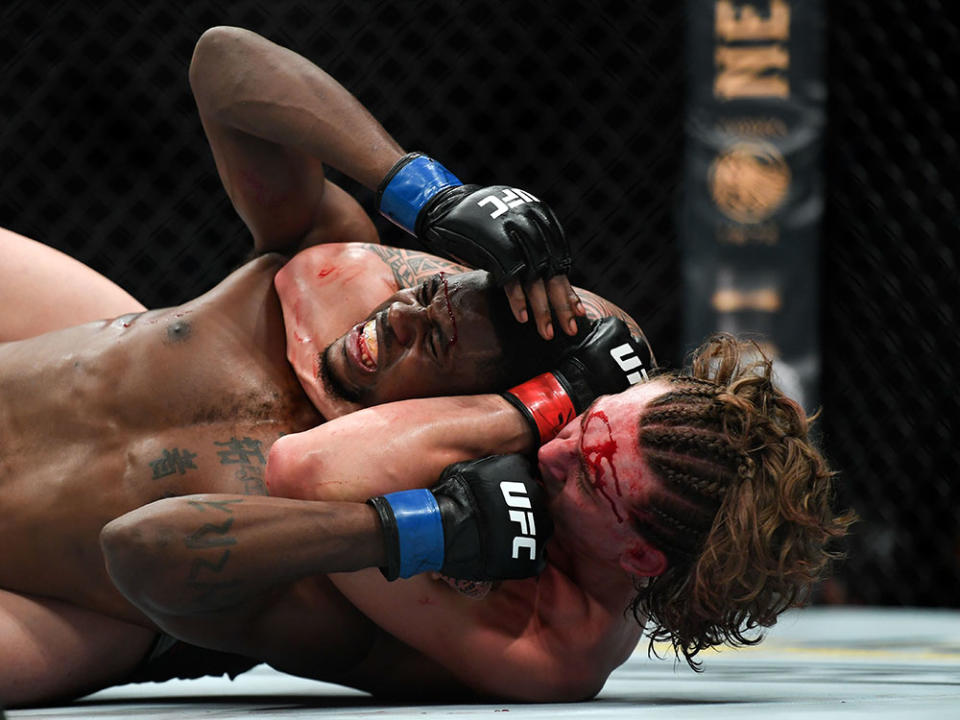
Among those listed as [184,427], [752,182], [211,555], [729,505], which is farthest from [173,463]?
[752,182]

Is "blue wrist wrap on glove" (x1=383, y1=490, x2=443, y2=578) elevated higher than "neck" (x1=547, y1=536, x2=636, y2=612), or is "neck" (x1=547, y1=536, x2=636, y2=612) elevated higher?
"blue wrist wrap on glove" (x1=383, y1=490, x2=443, y2=578)

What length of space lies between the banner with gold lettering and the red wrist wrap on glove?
5.50 ft

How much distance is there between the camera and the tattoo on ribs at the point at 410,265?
1.43 m

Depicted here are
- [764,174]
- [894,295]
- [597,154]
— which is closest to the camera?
[764,174]

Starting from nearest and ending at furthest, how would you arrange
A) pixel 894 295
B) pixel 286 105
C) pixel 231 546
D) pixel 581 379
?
pixel 231 546 → pixel 581 379 → pixel 286 105 → pixel 894 295

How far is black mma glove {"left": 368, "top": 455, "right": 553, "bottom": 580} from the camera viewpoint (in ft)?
3.53

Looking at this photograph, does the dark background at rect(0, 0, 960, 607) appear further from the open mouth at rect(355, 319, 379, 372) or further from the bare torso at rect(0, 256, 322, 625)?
the open mouth at rect(355, 319, 379, 372)

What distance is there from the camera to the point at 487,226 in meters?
1.20

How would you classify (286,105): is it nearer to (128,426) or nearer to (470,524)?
(128,426)

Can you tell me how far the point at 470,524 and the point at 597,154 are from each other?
2907mm

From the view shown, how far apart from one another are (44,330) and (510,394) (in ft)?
2.34

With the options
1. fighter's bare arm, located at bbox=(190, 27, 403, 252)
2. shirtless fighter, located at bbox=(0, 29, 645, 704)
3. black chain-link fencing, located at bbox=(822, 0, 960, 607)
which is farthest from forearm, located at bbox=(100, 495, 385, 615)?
black chain-link fencing, located at bbox=(822, 0, 960, 607)

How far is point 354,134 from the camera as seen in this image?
1373mm

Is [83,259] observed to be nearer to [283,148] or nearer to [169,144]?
[169,144]
